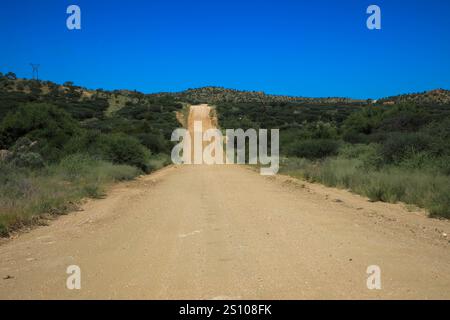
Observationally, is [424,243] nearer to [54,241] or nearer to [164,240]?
[164,240]

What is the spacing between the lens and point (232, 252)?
23.9ft

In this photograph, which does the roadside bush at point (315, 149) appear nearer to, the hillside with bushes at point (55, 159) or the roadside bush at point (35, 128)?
the hillside with bushes at point (55, 159)

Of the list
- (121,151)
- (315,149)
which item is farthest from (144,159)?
(315,149)

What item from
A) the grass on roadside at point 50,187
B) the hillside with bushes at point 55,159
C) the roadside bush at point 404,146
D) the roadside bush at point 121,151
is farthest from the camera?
the roadside bush at point 121,151

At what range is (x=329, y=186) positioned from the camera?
1864 cm

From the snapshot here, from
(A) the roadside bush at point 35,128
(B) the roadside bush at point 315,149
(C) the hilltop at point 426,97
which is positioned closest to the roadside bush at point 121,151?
(A) the roadside bush at point 35,128

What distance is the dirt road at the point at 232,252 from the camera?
5441mm

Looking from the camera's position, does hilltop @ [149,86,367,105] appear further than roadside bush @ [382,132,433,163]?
Yes

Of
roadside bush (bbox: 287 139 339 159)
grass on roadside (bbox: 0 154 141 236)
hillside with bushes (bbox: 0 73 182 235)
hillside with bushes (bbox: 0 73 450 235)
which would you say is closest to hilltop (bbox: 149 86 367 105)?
hillside with bushes (bbox: 0 73 450 235)

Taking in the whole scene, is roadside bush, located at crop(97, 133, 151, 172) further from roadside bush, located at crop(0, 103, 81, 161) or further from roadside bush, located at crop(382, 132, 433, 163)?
roadside bush, located at crop(382, 132, 433, 163)

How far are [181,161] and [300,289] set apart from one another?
34.5m

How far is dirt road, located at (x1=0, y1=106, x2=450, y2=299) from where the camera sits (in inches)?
214

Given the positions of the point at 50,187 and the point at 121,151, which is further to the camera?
the point at 121,151

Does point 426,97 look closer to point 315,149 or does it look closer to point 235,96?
point 235,96
